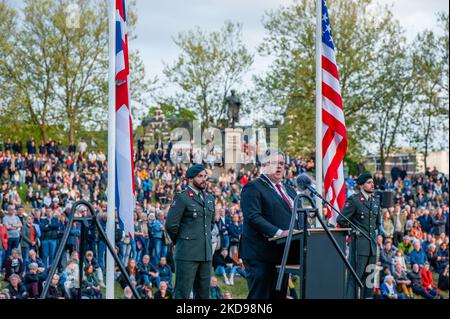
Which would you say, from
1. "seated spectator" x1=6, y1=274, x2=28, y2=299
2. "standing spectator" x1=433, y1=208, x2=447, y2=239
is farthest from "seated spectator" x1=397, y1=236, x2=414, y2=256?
"seated spectator" x1=6, y1=274, x2=28, y2=299

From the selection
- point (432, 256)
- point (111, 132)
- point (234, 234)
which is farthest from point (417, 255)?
point (111, 132)

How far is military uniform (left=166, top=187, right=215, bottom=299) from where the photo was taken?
876 centimetres

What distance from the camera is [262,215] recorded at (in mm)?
7500

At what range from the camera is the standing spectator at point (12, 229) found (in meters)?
16.1

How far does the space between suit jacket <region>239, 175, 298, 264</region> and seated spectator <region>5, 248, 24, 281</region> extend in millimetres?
8292

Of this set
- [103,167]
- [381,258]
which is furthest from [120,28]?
[103,167]

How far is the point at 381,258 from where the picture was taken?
1884cm

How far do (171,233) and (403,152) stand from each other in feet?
127

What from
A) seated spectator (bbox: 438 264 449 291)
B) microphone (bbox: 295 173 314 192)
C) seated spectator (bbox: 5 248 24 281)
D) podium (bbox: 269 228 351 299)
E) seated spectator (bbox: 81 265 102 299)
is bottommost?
seated spectator (bbox: 438 264 449 291)

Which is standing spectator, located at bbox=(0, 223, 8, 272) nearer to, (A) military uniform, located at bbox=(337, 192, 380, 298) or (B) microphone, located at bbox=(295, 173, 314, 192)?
(A) military uniform, located at bbox=(337, 192, 380, 298)

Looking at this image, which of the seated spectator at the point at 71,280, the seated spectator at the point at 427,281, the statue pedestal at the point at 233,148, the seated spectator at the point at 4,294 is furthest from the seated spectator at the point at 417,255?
the statue pedestal at the point at 233,148

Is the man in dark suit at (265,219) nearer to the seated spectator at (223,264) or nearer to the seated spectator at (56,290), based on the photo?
the seated spectator at (56,290)

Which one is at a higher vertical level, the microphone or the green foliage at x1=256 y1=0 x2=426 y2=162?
the green foliage at x1=256 y1=0 x2=426 y2=162
